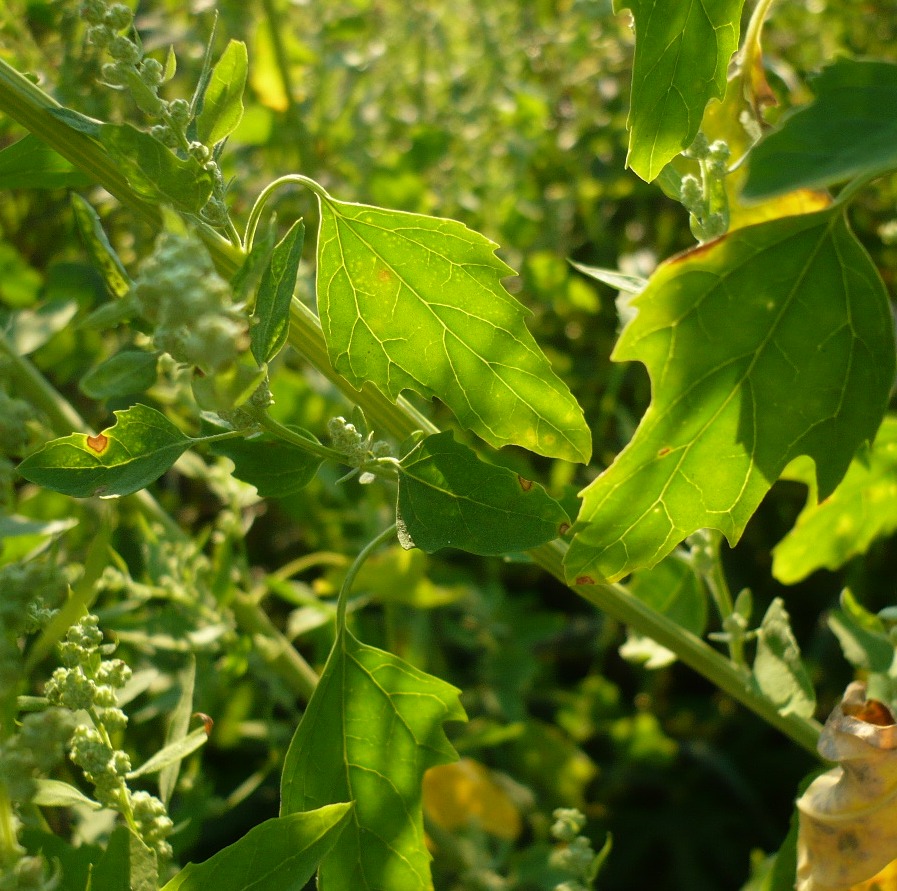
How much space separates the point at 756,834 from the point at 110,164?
152cm

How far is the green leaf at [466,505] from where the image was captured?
0.74 metres

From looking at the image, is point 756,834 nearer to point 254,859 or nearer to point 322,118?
point 254,859

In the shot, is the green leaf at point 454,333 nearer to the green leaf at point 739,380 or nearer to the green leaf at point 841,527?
the green leaf at point 739,380

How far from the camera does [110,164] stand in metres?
0.77

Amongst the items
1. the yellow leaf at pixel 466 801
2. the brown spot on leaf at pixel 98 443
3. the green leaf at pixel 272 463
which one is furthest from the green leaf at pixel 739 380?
the yellow leaf at pixel 466 801

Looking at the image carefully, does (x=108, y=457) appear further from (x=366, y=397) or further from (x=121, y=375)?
(x=366, y=397)

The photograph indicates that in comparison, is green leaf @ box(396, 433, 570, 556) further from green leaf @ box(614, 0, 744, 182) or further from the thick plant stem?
green leaf @ box(614, 0, 744, 182)

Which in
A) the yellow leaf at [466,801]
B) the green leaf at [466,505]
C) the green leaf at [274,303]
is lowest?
the yellow leaf at [466,801]

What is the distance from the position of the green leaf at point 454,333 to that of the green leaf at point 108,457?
15 cm

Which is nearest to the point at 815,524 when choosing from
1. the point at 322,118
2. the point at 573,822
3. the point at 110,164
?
the point at 573,822

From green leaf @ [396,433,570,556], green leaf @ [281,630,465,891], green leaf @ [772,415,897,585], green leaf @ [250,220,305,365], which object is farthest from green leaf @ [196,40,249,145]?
green leaf @ [772,415,897,585]

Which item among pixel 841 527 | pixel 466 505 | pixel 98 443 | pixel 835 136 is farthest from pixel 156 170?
pixel 841 527

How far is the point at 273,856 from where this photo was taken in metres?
0.69

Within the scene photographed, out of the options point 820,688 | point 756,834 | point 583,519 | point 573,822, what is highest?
point 583,519
